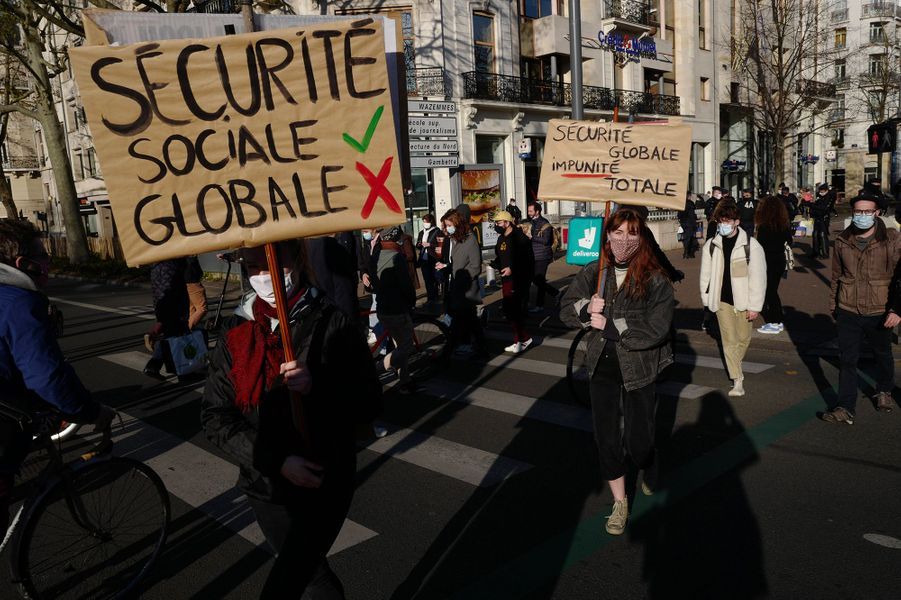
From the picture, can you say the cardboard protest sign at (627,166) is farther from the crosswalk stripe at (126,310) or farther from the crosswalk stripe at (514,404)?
the crosswalk stripe at (126,310)

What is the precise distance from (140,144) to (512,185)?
25.8 metres

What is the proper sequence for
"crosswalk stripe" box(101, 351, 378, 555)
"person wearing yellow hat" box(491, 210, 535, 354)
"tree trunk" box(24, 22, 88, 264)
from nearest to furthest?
"crosswalk stripe" box(101, 351, 378, 555) → "person wearing yellow hat" box(491, 210, 535, 354) → "tree trunk" box(24, 22, 88, 264)

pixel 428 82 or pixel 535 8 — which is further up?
pixel 535 8

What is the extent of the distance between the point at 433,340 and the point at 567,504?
12.7ft

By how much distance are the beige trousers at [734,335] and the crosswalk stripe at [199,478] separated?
3.95m

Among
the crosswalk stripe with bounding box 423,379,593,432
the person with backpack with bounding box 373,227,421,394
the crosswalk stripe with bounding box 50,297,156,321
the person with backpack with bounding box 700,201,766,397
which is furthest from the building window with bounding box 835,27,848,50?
the person with backpack with bounding box 373,227,421,394

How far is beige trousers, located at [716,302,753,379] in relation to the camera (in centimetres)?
652

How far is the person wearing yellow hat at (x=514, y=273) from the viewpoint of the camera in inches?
356

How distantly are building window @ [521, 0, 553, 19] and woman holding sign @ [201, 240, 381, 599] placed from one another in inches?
1092

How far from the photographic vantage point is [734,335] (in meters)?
6.55

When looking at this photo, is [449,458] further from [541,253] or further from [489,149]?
[489,149]

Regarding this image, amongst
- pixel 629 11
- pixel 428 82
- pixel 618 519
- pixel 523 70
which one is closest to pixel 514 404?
pixel 618 519

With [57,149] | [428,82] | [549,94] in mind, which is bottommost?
[57,149]

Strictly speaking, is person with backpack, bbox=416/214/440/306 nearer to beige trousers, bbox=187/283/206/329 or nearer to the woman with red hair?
beige trousers, bbox=187/283/206/329
